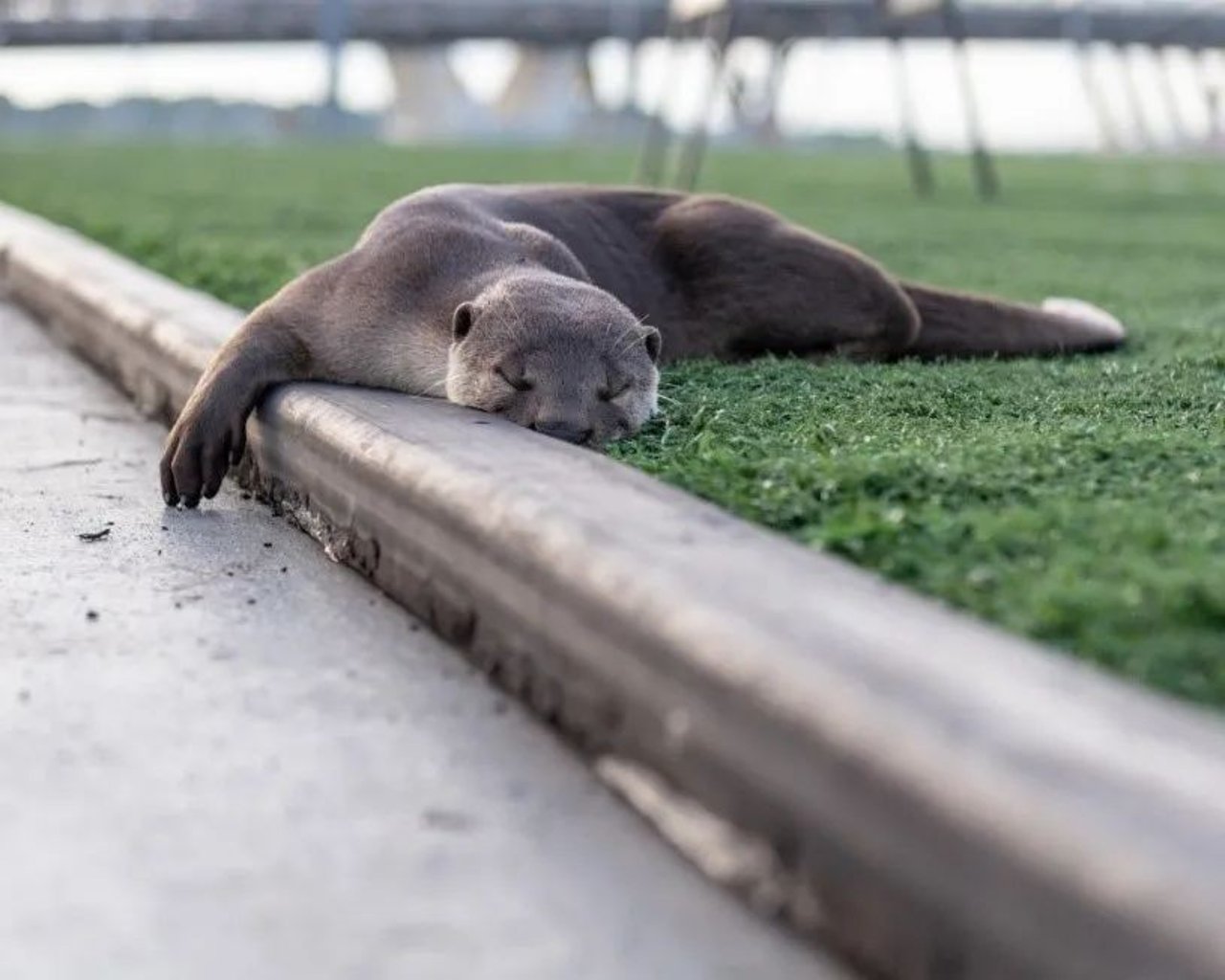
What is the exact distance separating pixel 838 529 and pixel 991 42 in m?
27.8

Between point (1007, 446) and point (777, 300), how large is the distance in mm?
1727

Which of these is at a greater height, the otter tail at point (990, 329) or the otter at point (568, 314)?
the otter at point (568, 314)

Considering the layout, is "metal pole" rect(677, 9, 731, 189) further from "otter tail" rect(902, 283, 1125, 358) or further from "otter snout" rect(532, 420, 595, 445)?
"otter snout" rect(532, 420, 595, 445)

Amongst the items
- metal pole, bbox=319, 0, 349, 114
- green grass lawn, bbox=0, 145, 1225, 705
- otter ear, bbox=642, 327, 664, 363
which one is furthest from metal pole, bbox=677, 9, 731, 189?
metal pole, bbox=319, 0, 349, 114

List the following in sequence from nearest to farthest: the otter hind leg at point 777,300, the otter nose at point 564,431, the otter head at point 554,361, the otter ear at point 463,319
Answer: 1. the otter nose at point 564,431
2. the otter head at point 554,361
3. the otter ear at point 463,319
4. the otter hind leg at point 777,300

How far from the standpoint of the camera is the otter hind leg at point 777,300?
461 cm

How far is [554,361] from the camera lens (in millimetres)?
3482

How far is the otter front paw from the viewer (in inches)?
136

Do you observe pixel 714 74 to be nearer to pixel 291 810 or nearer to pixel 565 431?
pixel 565 431

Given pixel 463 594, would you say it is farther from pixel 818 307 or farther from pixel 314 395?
pixel 818 307

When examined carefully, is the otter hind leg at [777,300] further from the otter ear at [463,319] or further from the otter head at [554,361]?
the otter ear at [463,319]

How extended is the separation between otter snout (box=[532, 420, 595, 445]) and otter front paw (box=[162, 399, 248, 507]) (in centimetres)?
60

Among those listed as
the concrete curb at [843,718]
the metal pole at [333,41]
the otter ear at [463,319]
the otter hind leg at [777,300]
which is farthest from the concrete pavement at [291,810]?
the metal pole at [333,41]

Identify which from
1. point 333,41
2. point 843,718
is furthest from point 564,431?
point 333,41
